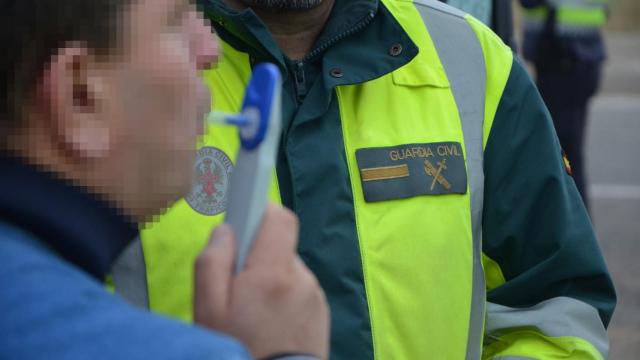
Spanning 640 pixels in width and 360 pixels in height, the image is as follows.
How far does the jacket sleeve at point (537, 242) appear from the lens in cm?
227

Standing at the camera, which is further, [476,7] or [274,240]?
[476,7]

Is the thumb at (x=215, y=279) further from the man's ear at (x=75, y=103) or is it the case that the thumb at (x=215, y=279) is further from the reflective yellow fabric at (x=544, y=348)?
the reflective yellow fabric at (x=544, y=348)

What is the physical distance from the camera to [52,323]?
3.82ft

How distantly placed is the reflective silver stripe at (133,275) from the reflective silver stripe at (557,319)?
2.24ft

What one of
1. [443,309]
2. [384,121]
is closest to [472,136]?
[384,121]

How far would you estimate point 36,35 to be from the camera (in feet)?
4.18

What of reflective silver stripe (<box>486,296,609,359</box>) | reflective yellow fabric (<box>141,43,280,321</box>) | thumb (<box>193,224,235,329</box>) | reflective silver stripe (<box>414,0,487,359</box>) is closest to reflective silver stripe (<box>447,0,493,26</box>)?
reflective silver stripe (<box>414,0,487,359</box>)

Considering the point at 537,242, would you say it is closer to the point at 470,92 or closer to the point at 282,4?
the point at 470,92

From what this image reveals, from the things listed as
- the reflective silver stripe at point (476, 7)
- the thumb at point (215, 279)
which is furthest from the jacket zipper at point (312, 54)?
the reflective silver stripe at point (476, 7)

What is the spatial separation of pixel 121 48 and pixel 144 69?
1.2 inches

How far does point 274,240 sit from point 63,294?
218 mm

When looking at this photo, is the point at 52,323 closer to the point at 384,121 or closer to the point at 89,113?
the point at 89,113

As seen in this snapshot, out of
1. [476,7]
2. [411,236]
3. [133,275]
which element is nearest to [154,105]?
[133,275]

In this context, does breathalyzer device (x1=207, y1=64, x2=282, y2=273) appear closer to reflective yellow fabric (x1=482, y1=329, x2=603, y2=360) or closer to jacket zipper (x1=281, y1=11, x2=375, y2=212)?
jacket zipper (x1=281, y1=11, x2=375, y2=212)
